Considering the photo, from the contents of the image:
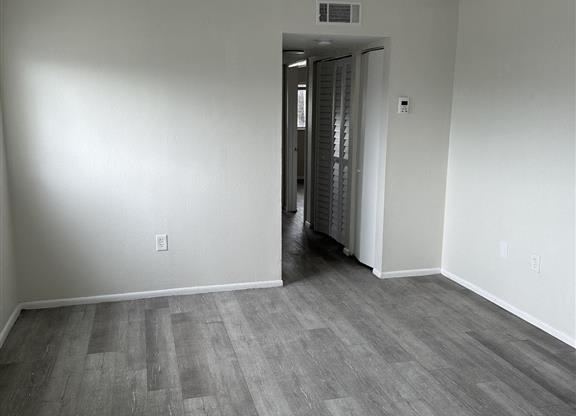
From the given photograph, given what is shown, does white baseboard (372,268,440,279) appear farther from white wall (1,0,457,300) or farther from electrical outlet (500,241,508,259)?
electrical outlet (500,241,508,259)

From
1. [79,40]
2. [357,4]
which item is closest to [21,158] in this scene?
[79,40]

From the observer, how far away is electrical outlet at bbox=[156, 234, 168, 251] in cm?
397

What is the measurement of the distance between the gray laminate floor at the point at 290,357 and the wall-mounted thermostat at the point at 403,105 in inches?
56.3

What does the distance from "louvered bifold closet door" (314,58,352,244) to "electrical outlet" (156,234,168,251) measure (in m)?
1.89

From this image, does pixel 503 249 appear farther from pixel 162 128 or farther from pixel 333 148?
pixel 162 128

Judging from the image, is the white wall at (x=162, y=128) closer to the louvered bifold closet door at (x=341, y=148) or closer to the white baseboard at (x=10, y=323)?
the white baseboard at (x=10, y=323)

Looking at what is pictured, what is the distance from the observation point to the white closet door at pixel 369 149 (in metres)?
4.38

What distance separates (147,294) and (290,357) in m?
1.45

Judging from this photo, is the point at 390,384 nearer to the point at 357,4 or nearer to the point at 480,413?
the point at 480,413

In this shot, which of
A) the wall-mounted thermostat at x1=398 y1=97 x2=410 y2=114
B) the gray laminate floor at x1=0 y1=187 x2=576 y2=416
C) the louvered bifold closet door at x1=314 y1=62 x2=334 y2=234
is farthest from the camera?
the louvered bifold closet door at x1=314 y1=62 x2=334 y2=234

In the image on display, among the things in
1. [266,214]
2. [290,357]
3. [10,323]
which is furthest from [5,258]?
[290,357]

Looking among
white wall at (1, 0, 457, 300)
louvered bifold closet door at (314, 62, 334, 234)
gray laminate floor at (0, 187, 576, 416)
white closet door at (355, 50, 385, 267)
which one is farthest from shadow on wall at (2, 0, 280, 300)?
louvered bifold closet door at (314, 62, 334, 234)

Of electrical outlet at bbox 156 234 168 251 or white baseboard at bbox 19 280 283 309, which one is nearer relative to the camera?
white baseboard at bbox 19 280 283 309

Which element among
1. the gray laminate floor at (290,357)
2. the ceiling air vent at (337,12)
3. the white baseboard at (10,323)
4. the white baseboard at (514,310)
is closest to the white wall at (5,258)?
the white baseboard at (10,323)
